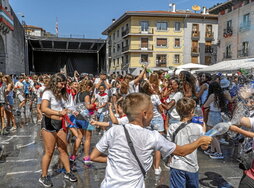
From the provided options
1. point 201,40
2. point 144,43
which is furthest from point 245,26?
point 144,43

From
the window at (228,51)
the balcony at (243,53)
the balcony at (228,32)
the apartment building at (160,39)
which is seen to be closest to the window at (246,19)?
the balcony at (243,53)

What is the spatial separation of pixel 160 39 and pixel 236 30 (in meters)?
14.6

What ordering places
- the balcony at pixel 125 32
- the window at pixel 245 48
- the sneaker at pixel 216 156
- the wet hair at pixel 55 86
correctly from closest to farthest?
1. the wet hair at pixel 55 86
2. the sneaker at pixel 216 156
3. the window at pixel 245 48
4. the balcony at pixel 125 32

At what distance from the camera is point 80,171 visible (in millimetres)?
4398

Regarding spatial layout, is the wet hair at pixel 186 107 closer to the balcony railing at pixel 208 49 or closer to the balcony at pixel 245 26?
the balcony at pixel 245 26

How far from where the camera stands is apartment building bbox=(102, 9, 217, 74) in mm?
39156

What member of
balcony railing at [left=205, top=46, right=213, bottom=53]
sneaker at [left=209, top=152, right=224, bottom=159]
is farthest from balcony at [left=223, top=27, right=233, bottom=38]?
sneaker at [left=209, top=152, right=224, bottom=159]

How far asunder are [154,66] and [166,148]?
38.3 m

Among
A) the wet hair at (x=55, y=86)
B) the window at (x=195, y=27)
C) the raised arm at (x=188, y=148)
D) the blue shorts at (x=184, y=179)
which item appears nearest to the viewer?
the raised arm at (x=188, y=148)

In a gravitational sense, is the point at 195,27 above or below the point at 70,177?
above

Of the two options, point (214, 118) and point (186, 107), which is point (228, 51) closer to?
point (214, 118)

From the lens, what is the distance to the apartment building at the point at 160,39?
128 ft

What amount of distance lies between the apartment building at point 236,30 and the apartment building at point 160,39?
25.5ft

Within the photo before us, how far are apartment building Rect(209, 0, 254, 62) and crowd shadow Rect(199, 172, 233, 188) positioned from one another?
20.8 m
